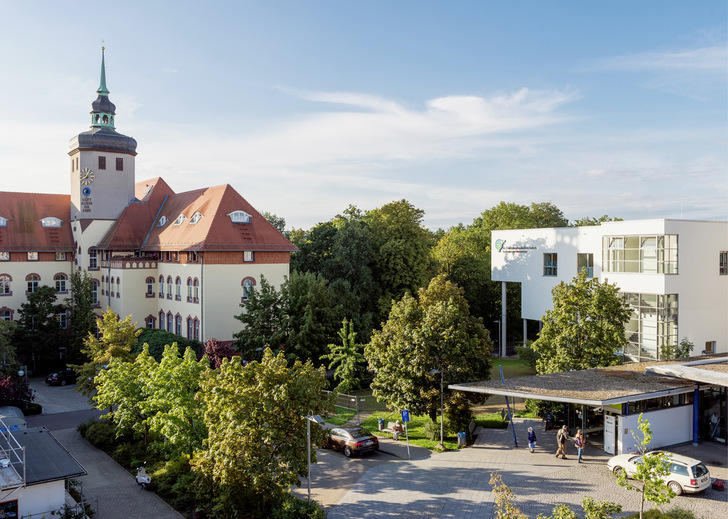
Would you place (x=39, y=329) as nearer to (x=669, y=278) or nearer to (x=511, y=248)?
(x=511, y=248)

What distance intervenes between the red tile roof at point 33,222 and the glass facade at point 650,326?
4507cm

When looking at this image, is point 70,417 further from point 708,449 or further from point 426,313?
point 708,449

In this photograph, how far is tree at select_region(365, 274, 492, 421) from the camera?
83.8ft

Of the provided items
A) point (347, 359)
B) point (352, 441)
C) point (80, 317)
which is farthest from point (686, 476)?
point (80, 317)

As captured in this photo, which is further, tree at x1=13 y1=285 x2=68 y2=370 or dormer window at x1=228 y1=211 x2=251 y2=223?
tree at x1=13 y1=285 x2=68 y2=370

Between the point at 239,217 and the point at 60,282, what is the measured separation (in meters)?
19.5

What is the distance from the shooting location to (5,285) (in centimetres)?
4853

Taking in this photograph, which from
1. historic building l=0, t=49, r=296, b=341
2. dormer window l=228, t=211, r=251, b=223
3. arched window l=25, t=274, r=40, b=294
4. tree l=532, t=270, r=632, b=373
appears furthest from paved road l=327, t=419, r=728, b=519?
arched window l=25, t=274, r=40, b=294

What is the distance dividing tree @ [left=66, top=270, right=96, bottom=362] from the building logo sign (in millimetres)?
32862

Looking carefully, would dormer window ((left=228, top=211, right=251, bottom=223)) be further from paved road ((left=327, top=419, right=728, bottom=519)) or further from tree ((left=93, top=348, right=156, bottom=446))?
paved road ((left=327, top=419, right=728, bottom=519))

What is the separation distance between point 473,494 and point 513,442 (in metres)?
6.31

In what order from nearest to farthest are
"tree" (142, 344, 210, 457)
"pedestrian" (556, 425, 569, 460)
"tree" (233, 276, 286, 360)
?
"tree" (142, 344, 210, 457) < "pedestrian" (556, 425, 569, 460) < "tree" (233, 276, 286, 360)

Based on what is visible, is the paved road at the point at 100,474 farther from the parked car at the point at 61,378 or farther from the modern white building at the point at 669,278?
the modern white building at the point at 669,278

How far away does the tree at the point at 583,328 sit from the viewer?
2714 centimetres
